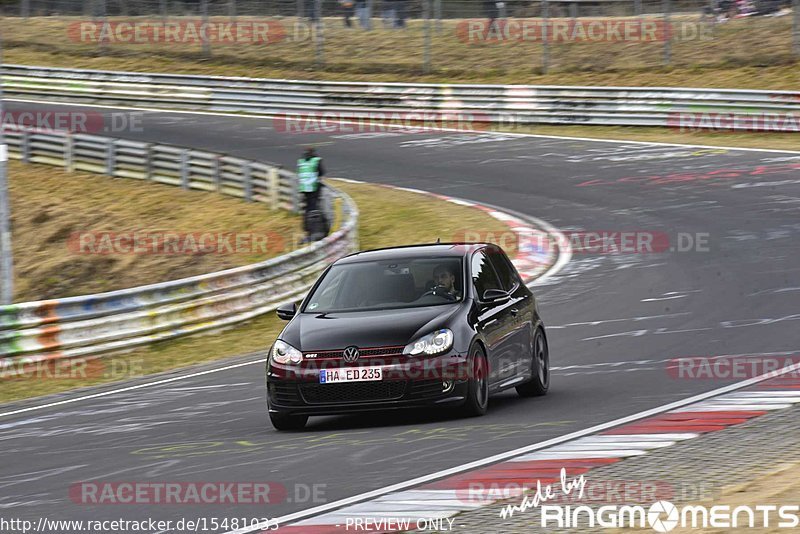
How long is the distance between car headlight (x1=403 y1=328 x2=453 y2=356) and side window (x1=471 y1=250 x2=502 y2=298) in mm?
981

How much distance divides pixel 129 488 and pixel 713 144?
24.0m

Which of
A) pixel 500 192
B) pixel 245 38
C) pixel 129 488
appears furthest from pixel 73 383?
pixel 245 38

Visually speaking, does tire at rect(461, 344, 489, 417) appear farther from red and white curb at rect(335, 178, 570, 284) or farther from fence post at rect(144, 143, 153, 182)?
fence post at rect(144, 143, 153, 182)

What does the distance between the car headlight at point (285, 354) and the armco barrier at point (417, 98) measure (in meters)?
22.4

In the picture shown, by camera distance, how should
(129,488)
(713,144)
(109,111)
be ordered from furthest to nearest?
(109,111) → (713,144) → (129,488)

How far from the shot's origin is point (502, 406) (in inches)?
449

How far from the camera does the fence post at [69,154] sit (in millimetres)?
33156

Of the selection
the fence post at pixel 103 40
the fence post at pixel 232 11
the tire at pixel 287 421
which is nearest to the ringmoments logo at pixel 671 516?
the tire at pixel 287 421

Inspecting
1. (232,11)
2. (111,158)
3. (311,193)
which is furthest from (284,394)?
(232,11)

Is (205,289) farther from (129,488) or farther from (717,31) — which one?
(717,31)

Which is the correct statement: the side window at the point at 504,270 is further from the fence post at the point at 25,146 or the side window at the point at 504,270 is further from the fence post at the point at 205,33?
the fence post at the point at 205,33

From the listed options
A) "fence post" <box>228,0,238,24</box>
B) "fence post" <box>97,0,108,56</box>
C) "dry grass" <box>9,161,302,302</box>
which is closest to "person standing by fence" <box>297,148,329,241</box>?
"dry grass" <box>9,161,302,302</box>

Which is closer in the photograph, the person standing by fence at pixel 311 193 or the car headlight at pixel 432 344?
the car headlight at pixel 432 344

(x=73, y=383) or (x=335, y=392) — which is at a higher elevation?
(x=335, y=392)
